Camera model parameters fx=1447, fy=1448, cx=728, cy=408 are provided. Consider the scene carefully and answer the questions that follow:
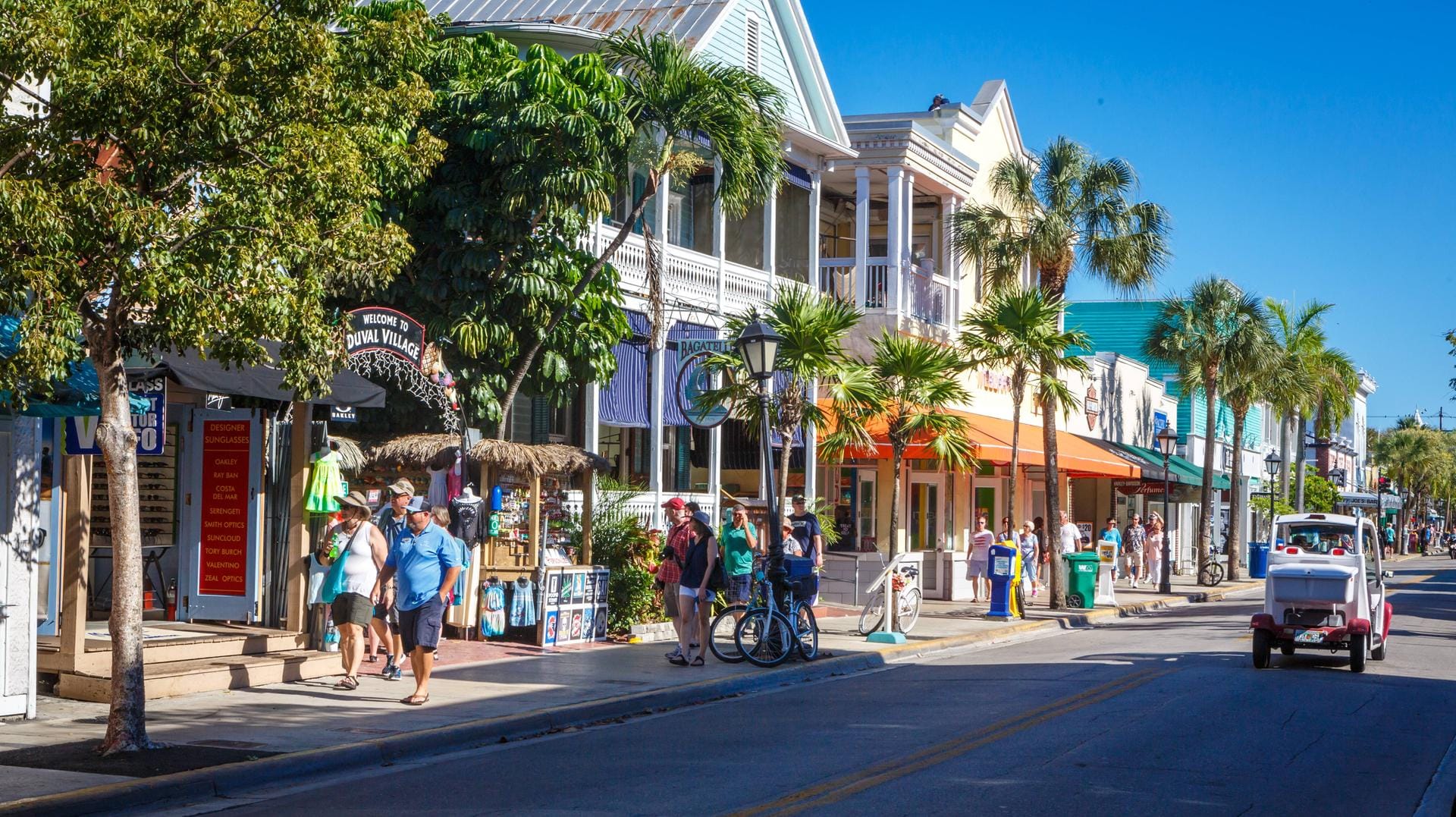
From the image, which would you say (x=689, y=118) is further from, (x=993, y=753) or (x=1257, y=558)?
(x=1257, y=558)

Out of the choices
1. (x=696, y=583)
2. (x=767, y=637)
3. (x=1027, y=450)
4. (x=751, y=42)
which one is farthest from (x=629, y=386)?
(x=1027, y=450)

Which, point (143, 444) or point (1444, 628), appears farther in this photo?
point (1444, 628)

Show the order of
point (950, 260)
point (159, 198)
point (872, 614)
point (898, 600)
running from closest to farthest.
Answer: point (159, 198), point (898, 600), point (872, 614), point (950, 260)

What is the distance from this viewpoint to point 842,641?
2011 cm

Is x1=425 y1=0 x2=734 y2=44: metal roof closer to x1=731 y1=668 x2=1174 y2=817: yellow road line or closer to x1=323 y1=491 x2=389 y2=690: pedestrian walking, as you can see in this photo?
x1=323 y1=491 x2=389 y2=690: pedestrian walking

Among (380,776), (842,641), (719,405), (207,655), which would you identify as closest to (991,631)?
(842,641)

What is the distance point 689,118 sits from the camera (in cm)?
1814

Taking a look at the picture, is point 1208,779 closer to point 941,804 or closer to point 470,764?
point 941,804

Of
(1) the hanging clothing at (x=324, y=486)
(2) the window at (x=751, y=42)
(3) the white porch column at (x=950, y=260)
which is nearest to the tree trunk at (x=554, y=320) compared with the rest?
(1) the hanging clothing at (x=324, y=486)

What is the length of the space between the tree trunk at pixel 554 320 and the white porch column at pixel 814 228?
7.61 m

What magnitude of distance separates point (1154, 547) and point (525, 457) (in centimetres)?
2673

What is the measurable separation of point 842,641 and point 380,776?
10992 mm

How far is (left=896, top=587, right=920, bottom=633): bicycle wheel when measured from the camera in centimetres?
2058

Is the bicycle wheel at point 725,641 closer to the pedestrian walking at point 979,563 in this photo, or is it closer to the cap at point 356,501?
the cap at point 356,501
